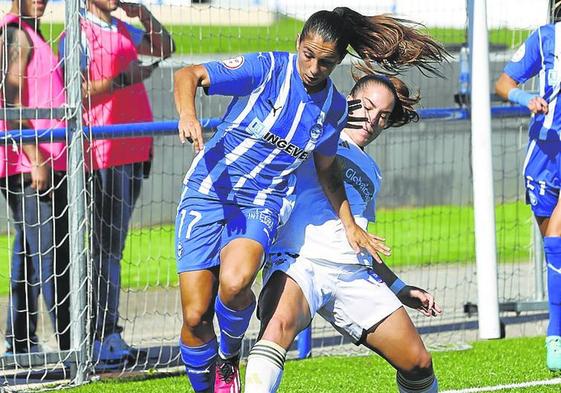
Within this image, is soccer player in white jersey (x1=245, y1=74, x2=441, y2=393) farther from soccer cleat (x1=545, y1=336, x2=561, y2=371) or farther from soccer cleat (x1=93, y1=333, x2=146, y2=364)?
soccer cleat (x1=93, y1=333, x2=146, y2=364)

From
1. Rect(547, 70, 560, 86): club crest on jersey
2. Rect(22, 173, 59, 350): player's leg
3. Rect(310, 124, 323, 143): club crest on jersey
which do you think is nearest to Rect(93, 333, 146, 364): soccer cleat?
Rect(22, 173, 59, 350): player's leg

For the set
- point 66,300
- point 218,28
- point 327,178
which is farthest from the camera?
point 218,28

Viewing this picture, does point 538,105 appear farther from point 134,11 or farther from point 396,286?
point 134,11

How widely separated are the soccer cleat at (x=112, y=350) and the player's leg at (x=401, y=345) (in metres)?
2.87

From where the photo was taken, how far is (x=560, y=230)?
7.41m

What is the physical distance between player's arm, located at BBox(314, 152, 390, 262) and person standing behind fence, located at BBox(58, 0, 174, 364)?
2.40 m

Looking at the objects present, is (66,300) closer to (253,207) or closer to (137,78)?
(137,78)

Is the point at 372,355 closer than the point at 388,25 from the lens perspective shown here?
No

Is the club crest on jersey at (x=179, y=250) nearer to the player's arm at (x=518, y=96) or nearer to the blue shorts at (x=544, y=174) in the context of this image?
the player's arm at (x=518, y=96)

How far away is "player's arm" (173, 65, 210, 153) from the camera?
15.7 feet

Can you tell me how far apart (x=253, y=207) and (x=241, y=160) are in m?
0.23

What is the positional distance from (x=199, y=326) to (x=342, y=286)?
0.87 m

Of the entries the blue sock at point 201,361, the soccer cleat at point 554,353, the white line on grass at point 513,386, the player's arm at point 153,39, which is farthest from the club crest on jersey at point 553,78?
the blue sock at point 201,361

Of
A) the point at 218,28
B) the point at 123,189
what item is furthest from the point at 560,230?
the point at 218,28
